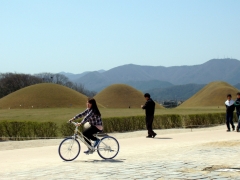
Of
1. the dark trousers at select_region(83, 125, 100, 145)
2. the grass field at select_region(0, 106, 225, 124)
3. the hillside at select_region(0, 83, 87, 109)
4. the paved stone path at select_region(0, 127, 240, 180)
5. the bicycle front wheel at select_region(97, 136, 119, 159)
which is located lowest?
the paved stone path at select_region(0, 127, 240, 180)

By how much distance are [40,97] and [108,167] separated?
292 ft

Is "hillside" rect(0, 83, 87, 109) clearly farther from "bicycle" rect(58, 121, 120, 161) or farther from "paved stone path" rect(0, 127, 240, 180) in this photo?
"bicycle" rect(58, 121, 120, 161)

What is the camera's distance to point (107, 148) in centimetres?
1191

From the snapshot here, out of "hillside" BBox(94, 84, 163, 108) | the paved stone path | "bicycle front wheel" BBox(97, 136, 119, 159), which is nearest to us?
the paved stone path

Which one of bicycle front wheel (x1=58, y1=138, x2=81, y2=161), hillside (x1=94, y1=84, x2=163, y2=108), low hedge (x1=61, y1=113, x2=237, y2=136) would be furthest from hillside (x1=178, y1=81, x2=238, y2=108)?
bicycle front wheel (x1=58, y1=138, x2=81, y2=161)

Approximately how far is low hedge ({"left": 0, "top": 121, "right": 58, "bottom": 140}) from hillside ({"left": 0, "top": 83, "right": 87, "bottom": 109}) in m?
69.4

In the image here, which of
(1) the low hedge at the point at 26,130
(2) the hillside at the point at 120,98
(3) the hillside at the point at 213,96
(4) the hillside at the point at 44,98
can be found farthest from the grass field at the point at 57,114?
(3) the hillside at the point at 213,96

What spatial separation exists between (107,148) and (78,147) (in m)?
0.77

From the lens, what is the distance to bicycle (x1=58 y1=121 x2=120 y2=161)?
459 inches

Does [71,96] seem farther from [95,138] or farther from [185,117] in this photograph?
[95,138]

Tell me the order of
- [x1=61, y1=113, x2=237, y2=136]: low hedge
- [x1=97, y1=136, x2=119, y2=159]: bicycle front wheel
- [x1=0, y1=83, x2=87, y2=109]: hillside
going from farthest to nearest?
[x1=0, y1=83, x2=87, y2=109]: hillside → [x1=61, y1=113, x2=237, y2=136]: low hedge → [x1=97, y1=136, x2=119, y2=159]: bicycle front wheel

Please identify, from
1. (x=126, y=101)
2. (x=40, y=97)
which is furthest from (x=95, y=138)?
(x=126, y=101)

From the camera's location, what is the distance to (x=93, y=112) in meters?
12.0

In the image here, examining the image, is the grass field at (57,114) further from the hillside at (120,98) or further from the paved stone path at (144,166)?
the hillside at (120,98)
